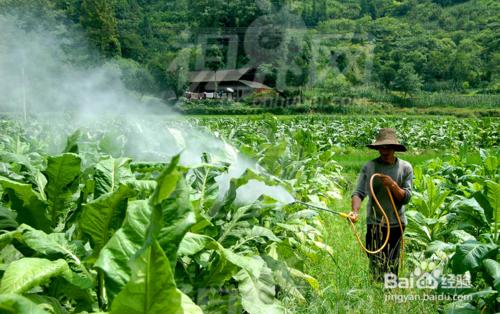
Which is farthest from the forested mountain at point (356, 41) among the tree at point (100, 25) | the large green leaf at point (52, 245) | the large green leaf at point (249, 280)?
the large green leaf at point (52, 245)

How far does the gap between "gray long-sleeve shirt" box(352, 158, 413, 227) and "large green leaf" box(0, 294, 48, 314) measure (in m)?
2.84

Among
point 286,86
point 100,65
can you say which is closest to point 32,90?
point 100,65

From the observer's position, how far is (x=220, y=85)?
60750 mm

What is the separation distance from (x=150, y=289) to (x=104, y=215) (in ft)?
1.85

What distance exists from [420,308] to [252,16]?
7113 cm

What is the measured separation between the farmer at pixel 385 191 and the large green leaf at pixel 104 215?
6.96 ft

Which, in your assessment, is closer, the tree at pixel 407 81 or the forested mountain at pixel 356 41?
the tree at pixel 407 81

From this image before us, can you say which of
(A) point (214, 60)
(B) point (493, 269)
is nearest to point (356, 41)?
(A) point (214, 60)

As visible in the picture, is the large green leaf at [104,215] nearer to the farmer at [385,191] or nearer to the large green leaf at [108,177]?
the large green leaf at [108,177]

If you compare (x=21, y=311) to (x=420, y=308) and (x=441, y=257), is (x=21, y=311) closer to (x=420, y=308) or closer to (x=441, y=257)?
(x=420, y=308)

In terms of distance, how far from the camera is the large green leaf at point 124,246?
132 cm

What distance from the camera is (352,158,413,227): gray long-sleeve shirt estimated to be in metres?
3.63

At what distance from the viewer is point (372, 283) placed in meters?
3.26

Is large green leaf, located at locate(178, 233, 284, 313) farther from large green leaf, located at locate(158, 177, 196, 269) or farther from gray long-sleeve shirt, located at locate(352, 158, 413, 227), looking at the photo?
gray long-sleeve shirt, located at locate(352, 158, 413, 227)
